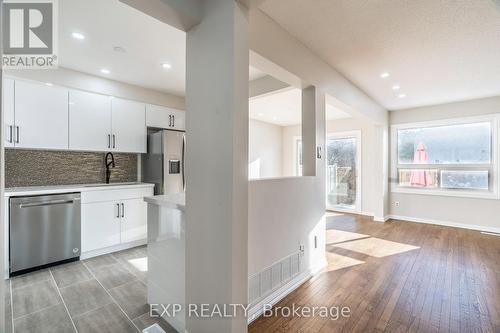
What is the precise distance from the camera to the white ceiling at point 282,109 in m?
4.34

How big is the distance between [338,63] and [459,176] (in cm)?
404

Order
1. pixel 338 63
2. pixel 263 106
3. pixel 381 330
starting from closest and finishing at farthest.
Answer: pixel 381 330 < pixel 338 63 < pixel 263 106

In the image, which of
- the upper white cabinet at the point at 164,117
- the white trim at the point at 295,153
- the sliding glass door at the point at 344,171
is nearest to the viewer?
the upper white cabinet at the point at 164,117

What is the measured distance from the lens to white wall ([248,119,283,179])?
6449 millimetres

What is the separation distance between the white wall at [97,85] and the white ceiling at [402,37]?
2773 mm

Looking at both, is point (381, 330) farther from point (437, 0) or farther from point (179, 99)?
point (179, 99)

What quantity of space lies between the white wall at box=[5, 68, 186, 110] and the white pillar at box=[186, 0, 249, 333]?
8.59ft

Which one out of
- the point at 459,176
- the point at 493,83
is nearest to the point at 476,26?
the point at 493,83

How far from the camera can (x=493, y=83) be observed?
3635 millimetres

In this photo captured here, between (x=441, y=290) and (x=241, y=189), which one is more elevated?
(x=241, y=189)

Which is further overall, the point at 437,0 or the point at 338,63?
the point at 338,63

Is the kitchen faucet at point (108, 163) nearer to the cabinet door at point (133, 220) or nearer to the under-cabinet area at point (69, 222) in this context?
the under-cabinet area at point (69, 222)

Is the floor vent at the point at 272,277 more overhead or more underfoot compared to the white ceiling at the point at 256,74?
more underfoot

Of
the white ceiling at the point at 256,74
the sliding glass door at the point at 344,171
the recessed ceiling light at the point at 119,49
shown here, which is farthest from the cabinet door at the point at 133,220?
the sliding glass door at the point at 344,171
